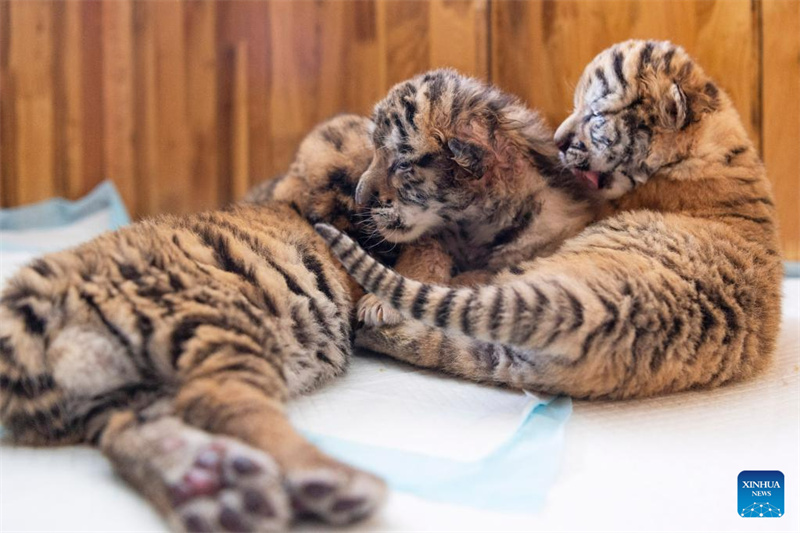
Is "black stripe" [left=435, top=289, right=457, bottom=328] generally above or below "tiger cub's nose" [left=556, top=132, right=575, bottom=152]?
below

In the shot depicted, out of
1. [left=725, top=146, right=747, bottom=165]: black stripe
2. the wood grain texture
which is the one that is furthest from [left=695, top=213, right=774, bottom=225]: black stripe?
the wood grain texture

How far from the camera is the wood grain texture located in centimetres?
255

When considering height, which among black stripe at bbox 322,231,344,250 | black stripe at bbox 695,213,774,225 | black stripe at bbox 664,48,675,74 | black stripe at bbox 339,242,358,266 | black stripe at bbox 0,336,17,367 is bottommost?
black stripe at bbox 0,336,17,367

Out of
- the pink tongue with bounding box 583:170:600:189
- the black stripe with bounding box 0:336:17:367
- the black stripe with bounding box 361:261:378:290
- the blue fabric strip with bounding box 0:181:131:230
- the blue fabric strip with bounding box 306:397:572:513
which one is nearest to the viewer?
the blue fabric strip with bounding box 306:397:572:513

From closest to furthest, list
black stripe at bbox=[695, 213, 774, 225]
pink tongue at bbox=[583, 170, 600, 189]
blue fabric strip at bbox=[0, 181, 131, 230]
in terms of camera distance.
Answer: black stripe at bbox=[695, 213, 774, 225] < pink tongue at bbox=[583, 170, 600, 189] < blue fabric strip at bbox=[0, 181, 131, 230]

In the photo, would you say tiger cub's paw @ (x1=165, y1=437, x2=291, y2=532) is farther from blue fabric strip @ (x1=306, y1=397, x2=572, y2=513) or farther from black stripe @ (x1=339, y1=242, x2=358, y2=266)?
black stripe @ (x1=339, y1=242, x2=358, y2=266)

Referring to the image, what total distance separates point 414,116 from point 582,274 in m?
0.60

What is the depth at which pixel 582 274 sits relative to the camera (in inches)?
51.5

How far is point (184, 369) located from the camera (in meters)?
1.05

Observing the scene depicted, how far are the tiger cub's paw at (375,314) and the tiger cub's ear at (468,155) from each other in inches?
14.7

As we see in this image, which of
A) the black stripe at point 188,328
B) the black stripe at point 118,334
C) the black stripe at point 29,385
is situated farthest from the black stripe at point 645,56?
the black stripe at point 29,385

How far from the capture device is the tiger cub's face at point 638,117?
1.58 m

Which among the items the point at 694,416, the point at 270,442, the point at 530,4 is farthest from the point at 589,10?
the point at 270,442

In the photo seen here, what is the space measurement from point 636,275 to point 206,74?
2096 mm
